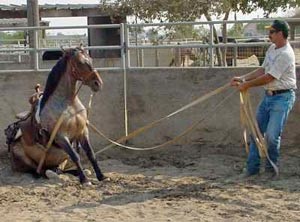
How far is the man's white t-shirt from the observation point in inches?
251

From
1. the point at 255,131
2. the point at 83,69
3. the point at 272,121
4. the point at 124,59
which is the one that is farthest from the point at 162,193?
the point at 124,59

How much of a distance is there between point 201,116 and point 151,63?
7.43 metres

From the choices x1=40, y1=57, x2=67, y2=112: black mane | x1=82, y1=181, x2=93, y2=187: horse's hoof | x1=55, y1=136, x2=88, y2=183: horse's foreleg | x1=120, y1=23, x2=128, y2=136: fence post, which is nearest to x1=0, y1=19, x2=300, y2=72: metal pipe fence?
x1=120, y1=23, x2=128, y2=136: fence post

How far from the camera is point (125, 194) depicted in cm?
635

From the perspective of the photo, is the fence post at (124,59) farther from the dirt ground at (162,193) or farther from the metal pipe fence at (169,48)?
the dirt ground at (162,193)

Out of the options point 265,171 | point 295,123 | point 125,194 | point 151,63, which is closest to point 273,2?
point 151,63

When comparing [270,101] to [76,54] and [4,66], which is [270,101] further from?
[4,66]

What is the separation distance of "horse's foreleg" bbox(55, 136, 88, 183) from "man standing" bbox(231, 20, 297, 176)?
199 cm

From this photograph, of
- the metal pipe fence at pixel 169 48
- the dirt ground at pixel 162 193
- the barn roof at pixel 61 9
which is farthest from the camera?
the barn roof at pixel 61 9

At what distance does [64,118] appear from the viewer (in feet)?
22.8

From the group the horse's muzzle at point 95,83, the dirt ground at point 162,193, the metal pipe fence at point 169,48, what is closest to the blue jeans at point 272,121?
the dirt ground at point 162,193

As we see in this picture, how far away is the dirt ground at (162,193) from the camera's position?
554 centimetres

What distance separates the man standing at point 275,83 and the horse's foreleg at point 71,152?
1992 millimetres

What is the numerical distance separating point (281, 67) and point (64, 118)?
8.35 ft
